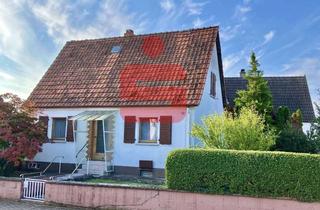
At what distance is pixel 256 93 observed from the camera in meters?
25.9

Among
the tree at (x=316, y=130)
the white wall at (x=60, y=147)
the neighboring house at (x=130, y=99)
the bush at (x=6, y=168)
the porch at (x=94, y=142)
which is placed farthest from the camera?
the white wall at (x=60, y=147)

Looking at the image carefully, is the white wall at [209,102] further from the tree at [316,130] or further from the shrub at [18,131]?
the shrub at [18,131]

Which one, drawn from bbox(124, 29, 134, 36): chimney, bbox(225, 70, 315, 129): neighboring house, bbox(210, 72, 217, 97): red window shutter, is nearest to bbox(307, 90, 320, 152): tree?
bbox(210, 72, 217, 97): red window shutter

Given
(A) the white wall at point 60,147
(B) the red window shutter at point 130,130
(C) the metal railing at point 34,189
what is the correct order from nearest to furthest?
(C) the metal railing at point 34,189
(B) the red window shutter at point 130,130
(A) the white wall at point 60,147

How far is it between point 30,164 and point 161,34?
11.3 m

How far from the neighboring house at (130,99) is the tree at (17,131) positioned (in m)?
2.64

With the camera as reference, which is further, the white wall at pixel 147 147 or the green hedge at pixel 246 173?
the white wall at pixel 147 147

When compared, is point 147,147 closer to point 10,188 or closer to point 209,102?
point 209,102

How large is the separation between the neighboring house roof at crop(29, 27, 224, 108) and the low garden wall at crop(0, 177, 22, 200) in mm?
6859

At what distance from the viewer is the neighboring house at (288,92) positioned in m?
35.8

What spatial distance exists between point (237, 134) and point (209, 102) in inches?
292

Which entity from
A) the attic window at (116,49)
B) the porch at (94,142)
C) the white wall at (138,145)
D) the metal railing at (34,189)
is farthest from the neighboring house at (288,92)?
the metal railing at (34,189)

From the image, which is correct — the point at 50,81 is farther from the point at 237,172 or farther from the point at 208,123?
the point at 237,172

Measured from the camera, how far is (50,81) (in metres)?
24.4
